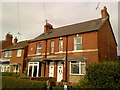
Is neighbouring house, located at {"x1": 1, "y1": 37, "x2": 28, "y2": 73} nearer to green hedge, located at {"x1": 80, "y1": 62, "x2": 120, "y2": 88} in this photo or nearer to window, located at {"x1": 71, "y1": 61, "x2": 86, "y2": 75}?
window, located at {"x1": 71, "y1": 61, "x2": 86, "y2": 75}

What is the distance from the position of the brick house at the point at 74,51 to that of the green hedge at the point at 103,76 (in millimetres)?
5389

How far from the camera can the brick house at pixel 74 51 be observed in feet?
50.7

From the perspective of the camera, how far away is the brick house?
15.4 meters

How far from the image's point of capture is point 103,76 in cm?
909

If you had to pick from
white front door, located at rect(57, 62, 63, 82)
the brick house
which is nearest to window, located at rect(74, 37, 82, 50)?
the brick house

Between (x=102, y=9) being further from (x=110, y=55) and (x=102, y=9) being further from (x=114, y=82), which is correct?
(x=114, y=82)

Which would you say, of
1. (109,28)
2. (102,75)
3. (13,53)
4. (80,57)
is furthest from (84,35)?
(13,53)

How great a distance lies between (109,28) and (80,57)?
7492 millimetres

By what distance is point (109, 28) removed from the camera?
19.2 meters

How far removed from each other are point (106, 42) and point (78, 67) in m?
5.92

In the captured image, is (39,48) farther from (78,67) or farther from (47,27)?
(78,67)

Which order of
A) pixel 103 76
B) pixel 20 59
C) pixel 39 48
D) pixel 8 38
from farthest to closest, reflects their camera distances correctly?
pixel 8 38 < pixel 20 59 < pixel 39 48 < pixel 103 76

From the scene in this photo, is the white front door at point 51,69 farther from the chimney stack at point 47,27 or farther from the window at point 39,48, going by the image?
the chimney stack at point 47,27

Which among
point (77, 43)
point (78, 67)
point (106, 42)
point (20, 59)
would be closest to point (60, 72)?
point (78, 67)
